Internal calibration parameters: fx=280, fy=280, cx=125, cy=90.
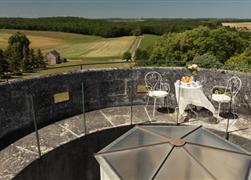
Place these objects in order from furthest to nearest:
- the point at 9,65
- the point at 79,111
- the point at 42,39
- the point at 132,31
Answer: the point at 132,31 → the point at 42,39 → the point at 9,65 → the point at 79,111

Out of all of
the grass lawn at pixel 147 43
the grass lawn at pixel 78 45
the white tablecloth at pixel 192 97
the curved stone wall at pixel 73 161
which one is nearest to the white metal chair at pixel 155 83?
the white tablecloth at pixel 192 97

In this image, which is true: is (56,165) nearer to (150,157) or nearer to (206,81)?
(150,157)

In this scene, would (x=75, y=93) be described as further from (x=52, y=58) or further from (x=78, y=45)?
(x=78, y=45)

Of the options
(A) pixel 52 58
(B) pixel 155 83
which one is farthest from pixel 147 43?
(B) pixel 155 83

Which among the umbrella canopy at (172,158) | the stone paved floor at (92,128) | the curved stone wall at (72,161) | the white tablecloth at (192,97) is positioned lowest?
the curved stone wall at (72,161)

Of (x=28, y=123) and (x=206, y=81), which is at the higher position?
(x=206, y=81)

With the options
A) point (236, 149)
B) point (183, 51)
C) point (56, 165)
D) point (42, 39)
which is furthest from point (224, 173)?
point (42, 39)

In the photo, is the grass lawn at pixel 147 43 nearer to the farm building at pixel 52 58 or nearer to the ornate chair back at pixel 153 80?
the farm building at pixel 52 58
